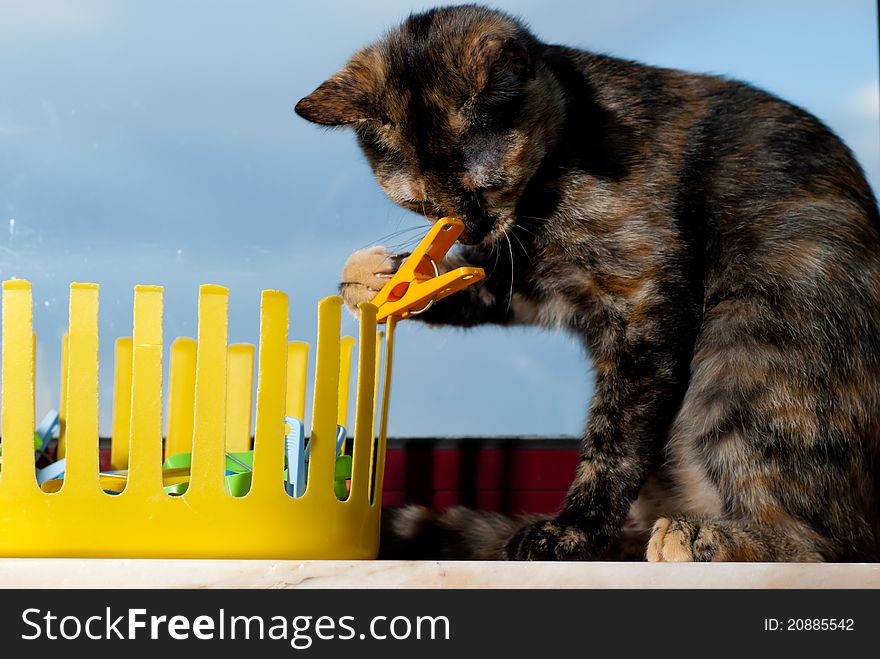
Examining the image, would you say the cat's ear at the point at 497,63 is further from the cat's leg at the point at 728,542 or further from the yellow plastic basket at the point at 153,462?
the cat's leg at the point at 728,542

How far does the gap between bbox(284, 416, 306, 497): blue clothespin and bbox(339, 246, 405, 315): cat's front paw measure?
311 mm

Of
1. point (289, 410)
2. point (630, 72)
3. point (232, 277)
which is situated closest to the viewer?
point (289, 410)

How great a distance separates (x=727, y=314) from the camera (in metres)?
1.08

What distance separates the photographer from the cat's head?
1.07m

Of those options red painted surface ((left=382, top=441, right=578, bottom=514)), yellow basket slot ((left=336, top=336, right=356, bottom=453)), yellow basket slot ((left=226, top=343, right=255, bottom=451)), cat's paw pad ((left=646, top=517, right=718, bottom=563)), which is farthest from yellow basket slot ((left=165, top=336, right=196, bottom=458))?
cat's paw pad ((left=646, top=517, right=718, bottom=563))

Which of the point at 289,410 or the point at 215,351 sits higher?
the point at 215,351

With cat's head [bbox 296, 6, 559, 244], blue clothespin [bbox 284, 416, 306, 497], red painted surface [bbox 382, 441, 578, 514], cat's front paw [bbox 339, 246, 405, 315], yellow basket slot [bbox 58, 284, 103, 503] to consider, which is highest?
cat's head [bbox 296, 6, 559, 244]

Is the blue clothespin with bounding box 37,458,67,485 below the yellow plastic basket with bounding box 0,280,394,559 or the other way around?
below

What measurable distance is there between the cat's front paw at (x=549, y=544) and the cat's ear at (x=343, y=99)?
0.55 m

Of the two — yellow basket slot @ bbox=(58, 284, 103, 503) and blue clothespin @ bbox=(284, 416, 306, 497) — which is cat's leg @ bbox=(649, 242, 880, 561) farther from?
yellow basket slot @ bbox=(58, 284, 103, 503)

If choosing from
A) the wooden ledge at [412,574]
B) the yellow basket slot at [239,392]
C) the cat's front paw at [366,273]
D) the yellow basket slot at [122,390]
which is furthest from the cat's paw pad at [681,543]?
the yellow basket slot at [122,390]

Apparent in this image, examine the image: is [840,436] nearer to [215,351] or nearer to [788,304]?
[788,304]
